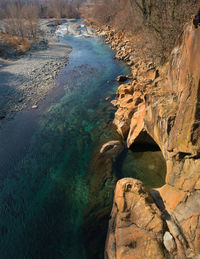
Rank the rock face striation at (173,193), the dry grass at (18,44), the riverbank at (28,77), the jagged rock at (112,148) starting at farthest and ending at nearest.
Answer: the dry grass at (18,44) < the riverbank at (28,77) < the jagged rock at (112,148) < the rock face striation at (173,193)

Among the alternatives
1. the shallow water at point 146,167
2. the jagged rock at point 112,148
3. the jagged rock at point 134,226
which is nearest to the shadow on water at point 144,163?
the shallow water at point 146,167

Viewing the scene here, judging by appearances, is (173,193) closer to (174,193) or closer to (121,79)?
(174,193)

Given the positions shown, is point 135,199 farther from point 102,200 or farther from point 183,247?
point 102,200

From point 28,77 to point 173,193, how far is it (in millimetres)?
17924

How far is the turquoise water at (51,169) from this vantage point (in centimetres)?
619

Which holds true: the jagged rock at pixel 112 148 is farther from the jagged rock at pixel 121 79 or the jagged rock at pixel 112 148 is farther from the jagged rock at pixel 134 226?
the jagged rock at pixel 121 79

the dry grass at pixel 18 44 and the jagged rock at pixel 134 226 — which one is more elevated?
the dry grass at pixel 18 44

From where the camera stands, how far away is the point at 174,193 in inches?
211

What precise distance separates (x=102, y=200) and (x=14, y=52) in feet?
84.1

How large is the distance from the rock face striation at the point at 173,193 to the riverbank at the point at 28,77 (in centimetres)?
1088

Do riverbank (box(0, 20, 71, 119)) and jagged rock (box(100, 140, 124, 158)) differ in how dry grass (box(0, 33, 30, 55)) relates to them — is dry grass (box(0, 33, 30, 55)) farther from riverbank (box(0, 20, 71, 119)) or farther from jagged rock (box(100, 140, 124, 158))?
jagged rock (box(100, 140, 124, 158))

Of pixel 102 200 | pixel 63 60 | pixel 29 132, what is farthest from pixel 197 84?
pixel 63 60

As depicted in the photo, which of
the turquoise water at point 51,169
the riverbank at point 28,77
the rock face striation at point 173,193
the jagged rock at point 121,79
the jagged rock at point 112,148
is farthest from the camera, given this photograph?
the jagged rock at point 121,79

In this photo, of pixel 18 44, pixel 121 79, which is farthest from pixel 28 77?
pixel 18 44
